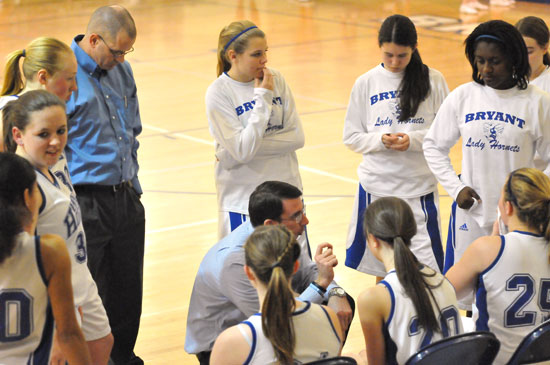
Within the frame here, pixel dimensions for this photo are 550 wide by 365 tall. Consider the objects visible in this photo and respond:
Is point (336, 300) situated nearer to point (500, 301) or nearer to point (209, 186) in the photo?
point (500, 301)

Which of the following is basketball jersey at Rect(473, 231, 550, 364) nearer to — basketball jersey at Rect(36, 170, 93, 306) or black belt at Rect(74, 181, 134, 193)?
basketball jersey at Rect(36, 170, 93, 306)

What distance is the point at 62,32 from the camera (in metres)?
15.0

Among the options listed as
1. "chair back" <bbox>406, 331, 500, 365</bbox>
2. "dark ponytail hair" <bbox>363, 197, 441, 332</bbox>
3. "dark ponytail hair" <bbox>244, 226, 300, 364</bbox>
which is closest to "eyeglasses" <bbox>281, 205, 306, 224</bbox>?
"dark ponytail hair" <bbox>363, 197, 441, 332</bbox>

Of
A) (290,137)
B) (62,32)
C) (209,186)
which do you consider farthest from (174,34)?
(290,137)

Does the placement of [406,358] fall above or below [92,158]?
below

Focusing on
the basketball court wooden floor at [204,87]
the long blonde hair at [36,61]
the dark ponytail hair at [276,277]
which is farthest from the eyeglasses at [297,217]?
the basketball court wooden floor at [204,87]

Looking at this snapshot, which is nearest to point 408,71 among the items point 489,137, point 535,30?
point 535,30

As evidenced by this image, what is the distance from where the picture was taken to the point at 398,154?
4.83 m

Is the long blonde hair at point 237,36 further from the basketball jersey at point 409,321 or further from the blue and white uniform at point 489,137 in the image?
the basketball jersey at point 409,321

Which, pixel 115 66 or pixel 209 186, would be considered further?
pixel 209 186

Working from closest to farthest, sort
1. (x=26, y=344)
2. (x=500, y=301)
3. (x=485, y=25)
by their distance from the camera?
(x=26, y=344) → (x=500, y=301) → (x=485, y=25)

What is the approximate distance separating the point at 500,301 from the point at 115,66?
2.19m

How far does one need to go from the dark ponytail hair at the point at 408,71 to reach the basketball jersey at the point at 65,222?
1.98 metres

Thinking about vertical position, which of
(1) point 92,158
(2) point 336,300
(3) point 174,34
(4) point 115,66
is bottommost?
(3) point 174,34
